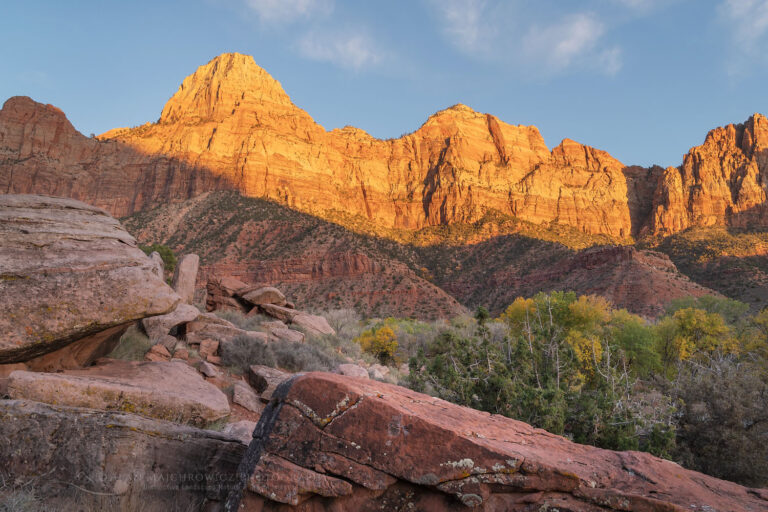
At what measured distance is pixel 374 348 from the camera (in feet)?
76.4

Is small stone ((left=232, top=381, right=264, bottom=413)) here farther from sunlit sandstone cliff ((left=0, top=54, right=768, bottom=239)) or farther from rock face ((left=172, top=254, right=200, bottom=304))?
sunlit sandstone cliff ((left=0, top=54, right=768, bottom=239))

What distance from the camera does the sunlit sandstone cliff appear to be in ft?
290

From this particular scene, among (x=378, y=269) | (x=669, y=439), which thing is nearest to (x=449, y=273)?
(x=378, y=269)

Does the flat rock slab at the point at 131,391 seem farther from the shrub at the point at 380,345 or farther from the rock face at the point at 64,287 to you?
the shrub at the point at 380,345

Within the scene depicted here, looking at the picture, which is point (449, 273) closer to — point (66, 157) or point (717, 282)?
point (717, 282)

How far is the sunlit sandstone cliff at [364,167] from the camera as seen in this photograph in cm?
8838

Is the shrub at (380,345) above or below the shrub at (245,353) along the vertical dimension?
below

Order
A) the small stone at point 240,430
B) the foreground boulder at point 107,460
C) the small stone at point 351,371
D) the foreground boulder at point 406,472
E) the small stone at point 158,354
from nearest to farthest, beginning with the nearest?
the foreground boulder at point 406,472 → the foreground boulder at point 107,460 → the small stone at point 240,430 → the small stone at point 158,354 → the small stone at point 351,371

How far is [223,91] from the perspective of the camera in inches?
4124

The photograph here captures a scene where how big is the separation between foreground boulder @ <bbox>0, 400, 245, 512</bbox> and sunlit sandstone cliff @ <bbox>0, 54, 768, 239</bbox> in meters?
83.7

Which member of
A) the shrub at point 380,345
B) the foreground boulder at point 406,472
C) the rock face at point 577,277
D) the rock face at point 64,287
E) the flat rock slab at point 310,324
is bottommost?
the shrub at point 380,345

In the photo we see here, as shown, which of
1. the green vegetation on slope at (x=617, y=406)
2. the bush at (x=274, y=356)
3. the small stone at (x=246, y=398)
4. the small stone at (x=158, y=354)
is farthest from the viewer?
the bush at (x=274, y=356)

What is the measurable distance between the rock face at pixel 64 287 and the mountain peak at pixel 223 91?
103104 mm

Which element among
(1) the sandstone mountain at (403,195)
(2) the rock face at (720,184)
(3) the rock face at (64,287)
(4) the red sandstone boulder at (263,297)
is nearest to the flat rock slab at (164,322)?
(3) the rock face at (64,287)
